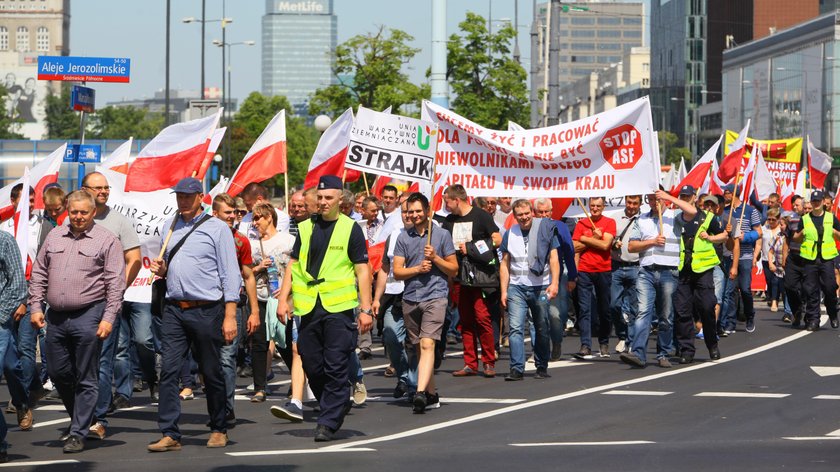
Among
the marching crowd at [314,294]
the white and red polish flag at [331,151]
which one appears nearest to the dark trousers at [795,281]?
the marching crowd at [314,294]

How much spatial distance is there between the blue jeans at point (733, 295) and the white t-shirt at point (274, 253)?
7.07m

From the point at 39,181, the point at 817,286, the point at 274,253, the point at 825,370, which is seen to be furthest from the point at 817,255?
the point at 39,181

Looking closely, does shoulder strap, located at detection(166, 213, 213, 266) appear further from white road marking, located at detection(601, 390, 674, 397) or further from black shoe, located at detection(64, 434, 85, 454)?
white road marking, located at detection(601, 390, 674, 397)

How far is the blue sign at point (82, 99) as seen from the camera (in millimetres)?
22000

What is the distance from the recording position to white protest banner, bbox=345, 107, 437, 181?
12.8 meters

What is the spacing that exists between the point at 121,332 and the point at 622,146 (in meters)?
5.34

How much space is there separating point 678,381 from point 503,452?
4.40 metres

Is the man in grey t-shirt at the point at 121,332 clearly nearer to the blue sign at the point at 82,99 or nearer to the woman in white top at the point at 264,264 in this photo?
the woman in white top at the point at 264,264

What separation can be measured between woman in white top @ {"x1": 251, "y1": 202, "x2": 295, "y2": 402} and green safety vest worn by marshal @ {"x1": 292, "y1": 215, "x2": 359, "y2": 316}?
2.10 m

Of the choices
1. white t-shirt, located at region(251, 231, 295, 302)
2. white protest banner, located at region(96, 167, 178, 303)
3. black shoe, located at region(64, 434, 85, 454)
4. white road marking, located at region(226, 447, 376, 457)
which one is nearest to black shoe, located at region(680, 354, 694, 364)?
white t-shirt, located at region(251, 231, 295, 302)

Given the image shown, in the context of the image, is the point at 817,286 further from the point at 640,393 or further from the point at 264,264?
the point at 264,264

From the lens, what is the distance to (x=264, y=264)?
477 inches

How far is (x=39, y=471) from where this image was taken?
8422 mm

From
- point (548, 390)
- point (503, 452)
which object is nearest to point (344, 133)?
point (548, 390)
